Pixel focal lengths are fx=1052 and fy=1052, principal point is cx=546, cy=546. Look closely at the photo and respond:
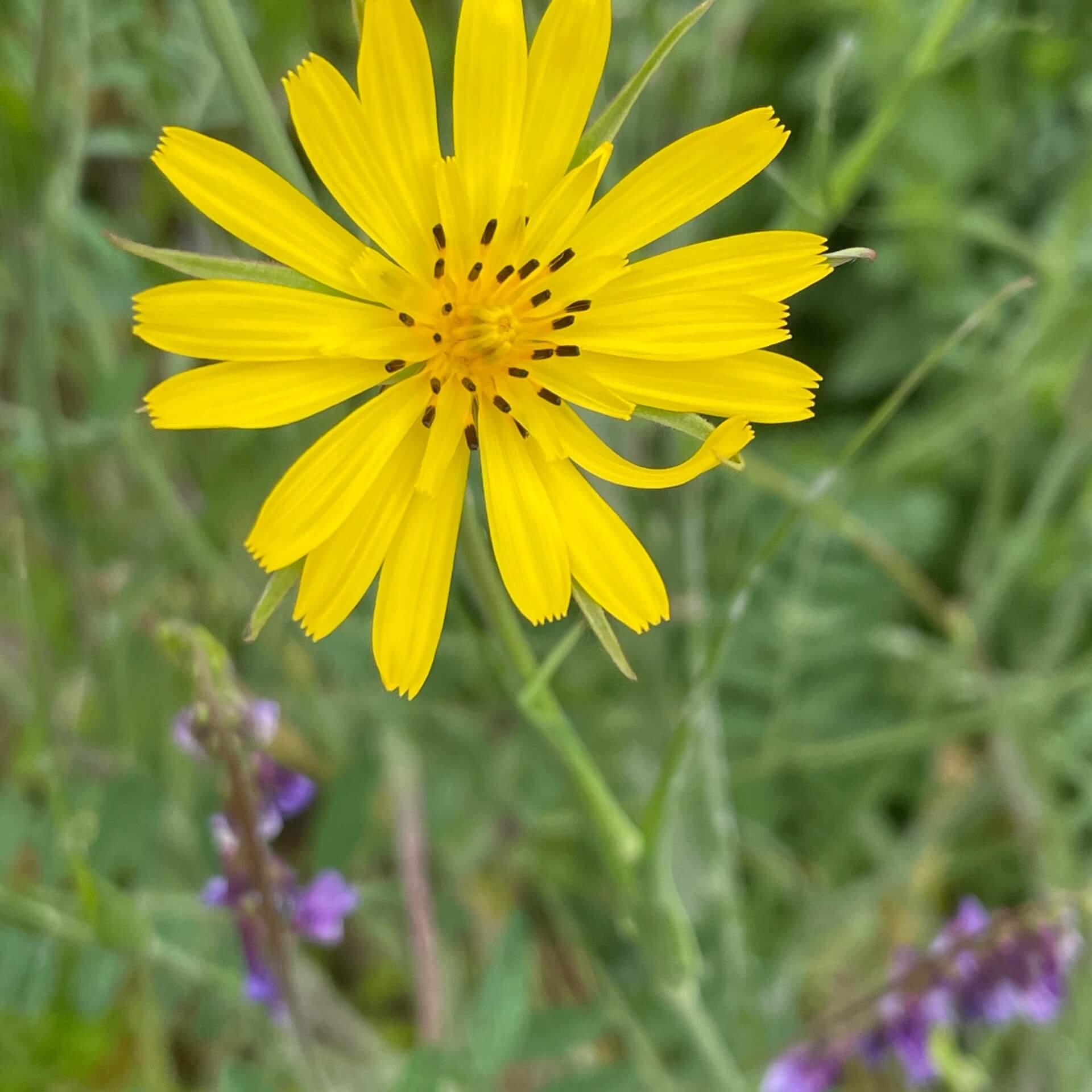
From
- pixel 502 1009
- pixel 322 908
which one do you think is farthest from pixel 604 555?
pixel 502 1009

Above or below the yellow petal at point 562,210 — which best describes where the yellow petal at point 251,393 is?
below

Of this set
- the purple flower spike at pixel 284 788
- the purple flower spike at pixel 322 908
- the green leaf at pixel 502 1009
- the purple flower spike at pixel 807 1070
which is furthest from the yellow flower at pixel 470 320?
the purple flower spike at pixel 807 1070

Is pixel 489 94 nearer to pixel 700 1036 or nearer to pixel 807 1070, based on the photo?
pixel 700 1036

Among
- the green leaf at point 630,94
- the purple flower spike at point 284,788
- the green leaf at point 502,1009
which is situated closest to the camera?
the green leaf at point 630,94

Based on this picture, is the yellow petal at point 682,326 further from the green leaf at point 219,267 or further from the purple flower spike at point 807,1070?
the purple flower spike at point 807,1070

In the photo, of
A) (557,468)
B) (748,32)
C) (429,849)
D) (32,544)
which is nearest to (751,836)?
(429,849)

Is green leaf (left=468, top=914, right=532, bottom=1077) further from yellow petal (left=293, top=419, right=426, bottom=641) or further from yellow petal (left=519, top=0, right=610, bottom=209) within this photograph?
yellow petal (left=519, top=0, right=610, bottom=209)

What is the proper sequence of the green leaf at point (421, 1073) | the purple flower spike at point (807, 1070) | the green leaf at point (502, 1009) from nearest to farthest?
the green leaf at point (421, 1073) < the green leaf at point (502, 1009) < the purple flower spike at point (807, 1070)
